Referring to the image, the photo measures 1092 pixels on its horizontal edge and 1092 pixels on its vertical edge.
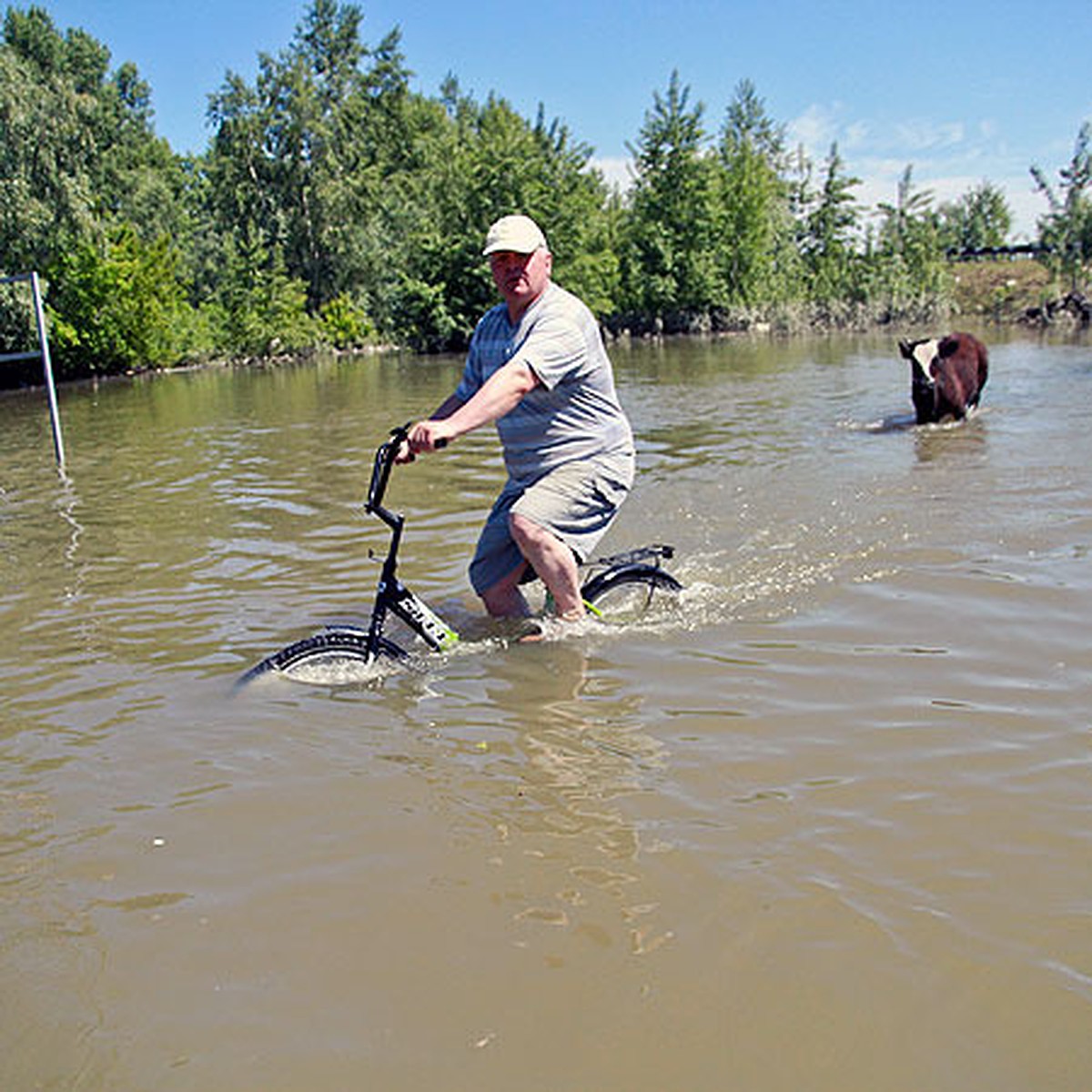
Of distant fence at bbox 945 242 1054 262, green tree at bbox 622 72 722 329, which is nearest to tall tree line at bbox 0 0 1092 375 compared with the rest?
green tree at bbox 622 72 722 329

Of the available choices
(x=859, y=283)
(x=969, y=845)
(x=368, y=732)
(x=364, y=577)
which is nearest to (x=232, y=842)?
(x=368, y=732)

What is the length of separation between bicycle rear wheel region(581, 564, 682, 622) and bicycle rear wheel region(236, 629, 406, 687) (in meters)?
1.34

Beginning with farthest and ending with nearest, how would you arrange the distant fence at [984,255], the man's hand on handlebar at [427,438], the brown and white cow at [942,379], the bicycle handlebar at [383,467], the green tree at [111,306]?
the distant fence at [984,255], the green tree at [111,306], the brown and white cow at [942,379], the bicycle handlebar at [383,467], the man's hand on handlebar at [427,438]

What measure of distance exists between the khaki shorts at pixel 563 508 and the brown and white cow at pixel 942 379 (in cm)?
911

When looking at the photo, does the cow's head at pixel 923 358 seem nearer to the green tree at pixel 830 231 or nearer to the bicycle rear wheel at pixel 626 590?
the bicycle rear wheel at pixel 626 590

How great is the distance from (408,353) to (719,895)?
4629 centimetres

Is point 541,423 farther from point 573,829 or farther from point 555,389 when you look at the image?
point 573,829

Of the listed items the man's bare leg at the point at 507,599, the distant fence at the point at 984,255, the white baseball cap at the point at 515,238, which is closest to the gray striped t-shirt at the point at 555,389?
the white baseball cap at the point at 515,238

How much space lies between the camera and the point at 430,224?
2060 inches

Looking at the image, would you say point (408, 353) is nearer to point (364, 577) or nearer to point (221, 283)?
point (221, 283)

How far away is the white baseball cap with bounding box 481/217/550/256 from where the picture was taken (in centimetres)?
467

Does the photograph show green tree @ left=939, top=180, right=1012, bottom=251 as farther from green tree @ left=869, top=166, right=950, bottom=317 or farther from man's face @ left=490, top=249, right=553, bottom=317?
man's face @ left=490, top=249, right=553, bottom=317

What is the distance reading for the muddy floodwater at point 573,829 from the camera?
2.31m

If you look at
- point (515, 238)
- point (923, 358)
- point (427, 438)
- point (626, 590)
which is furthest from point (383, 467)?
point (923, 358)
